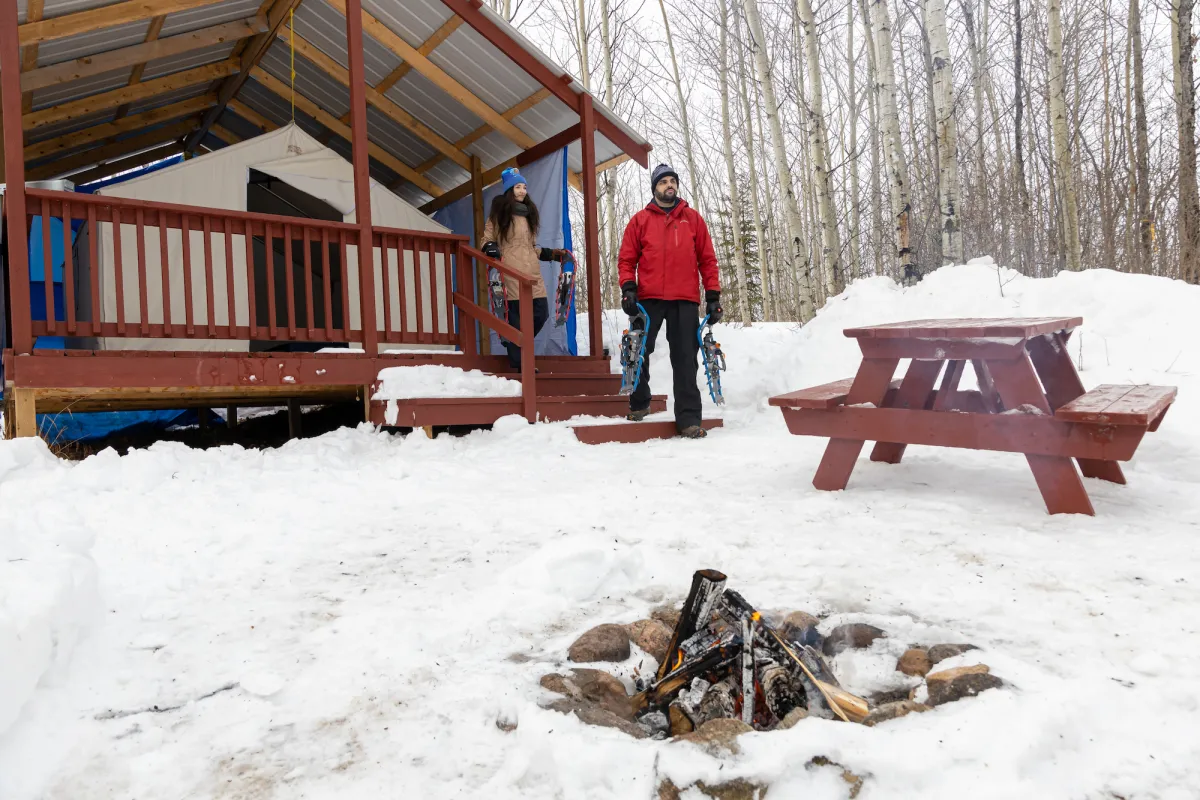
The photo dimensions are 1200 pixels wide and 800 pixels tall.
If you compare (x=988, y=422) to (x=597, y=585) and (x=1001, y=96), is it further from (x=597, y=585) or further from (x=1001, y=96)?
(x=1001, y=96)

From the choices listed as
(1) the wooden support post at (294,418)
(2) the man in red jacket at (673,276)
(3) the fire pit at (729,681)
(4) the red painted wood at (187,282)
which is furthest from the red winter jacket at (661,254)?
(3) the fire pit at (729,681)

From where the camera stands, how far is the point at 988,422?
124 inches

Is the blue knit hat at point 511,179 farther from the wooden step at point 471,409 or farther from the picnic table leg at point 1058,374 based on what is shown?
the picnic table leg at point 1058,374

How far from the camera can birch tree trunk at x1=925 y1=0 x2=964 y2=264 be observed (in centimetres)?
746

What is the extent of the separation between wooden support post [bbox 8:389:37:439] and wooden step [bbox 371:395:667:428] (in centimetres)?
205

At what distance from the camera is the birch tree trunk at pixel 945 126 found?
24.5ft

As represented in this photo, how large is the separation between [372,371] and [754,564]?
378 centimetres

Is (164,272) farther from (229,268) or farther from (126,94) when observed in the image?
(126,94)

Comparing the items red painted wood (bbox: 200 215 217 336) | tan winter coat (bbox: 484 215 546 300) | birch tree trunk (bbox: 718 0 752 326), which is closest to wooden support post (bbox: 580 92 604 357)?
tan winter coat (bbox: 484 215 546 300)

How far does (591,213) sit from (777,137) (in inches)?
222

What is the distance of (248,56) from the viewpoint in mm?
7945

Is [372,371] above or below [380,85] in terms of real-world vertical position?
below

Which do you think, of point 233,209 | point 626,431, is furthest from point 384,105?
point 626,431

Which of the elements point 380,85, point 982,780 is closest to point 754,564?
point 982,780
